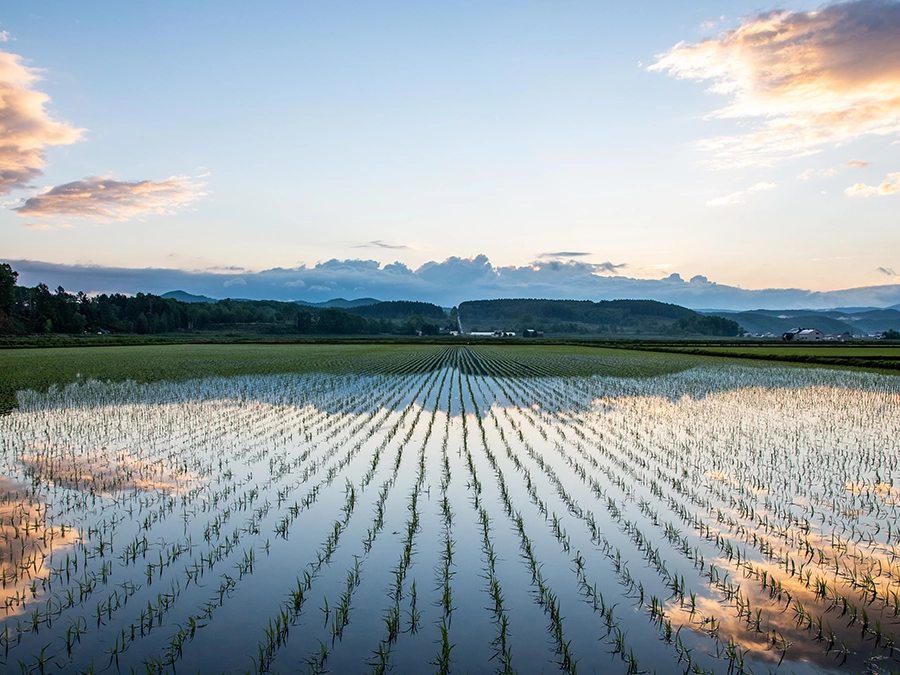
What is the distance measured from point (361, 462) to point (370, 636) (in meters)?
5.88

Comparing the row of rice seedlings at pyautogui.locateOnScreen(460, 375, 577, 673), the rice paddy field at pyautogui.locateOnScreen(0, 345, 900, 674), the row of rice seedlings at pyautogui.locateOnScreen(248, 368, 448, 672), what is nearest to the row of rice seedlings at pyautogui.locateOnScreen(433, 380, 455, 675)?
the rice paddy field at pyautogui.locateOnScreen(0, 345, 900, 674)

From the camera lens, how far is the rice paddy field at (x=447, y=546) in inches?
171

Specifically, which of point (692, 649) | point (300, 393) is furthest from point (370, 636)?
point (300, 393)

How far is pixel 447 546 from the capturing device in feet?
20.9

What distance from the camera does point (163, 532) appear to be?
6746 millimetres

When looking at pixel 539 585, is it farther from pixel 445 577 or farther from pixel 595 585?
pixel 445 577

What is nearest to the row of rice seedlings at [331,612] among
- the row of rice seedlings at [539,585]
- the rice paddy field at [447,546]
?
the rice paddy field at [447,546]

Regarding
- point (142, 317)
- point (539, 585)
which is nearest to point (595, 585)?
point (539, 585)

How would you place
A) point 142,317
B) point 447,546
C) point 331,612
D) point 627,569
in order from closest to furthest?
point 331,612, point 627,569, point 447,546, point 142,317

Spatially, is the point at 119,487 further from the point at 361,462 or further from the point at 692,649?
the point at 692,649

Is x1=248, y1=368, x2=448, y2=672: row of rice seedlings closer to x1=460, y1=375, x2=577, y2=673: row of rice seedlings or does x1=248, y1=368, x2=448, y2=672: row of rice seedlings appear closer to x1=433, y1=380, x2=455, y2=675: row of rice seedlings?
x1=433, y1=380, x2=455, y2=675: row of rice seedlings

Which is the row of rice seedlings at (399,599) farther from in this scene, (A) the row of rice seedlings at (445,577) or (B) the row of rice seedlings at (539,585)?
(B) the row of rice seedlings at (539,585)

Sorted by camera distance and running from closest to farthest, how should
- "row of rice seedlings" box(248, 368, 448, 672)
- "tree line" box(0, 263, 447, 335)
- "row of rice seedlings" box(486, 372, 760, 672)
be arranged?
"row of rice seedlings" box(248, 368, 448, 672) → "row of rice seedlings" box(486, 372, 760, 672) → "tree line" box(0, 263, 447, 335)

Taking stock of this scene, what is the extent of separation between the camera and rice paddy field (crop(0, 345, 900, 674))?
434cm
